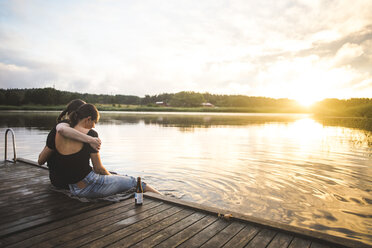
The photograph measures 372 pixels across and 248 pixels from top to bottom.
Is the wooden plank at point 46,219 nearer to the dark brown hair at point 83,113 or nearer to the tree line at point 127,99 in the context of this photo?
the dark brown hair at point 83,113

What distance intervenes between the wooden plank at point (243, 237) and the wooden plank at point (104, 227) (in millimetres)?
1428

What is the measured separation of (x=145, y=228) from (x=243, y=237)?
1.40 metres

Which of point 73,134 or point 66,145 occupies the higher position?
point 73,134

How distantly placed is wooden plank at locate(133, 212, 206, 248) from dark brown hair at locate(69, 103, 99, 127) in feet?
7.52

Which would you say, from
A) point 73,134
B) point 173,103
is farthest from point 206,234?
point 173,103

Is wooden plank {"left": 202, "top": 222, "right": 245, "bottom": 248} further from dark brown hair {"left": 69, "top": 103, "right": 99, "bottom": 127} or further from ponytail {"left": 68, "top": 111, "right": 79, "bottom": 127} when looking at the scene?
ponytail {"left": 68, "top": 111, "right": 79, "bottom": 127}

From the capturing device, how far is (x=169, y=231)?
11.6 ft

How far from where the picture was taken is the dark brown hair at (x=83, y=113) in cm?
438

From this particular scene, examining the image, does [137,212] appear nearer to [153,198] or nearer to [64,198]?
[153,198]

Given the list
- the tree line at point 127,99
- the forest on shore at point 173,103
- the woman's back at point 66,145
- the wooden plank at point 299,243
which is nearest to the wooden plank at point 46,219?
the woman's back at point 66,145

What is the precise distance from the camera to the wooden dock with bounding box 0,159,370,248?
3211 mm

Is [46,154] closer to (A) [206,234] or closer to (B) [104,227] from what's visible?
(B) [104,227]

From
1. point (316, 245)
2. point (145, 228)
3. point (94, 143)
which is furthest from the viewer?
point (94, 143)

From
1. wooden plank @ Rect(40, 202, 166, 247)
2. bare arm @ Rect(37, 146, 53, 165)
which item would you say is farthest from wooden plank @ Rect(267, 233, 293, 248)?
bare arm @ Rect(37, 146, 53, 165)
